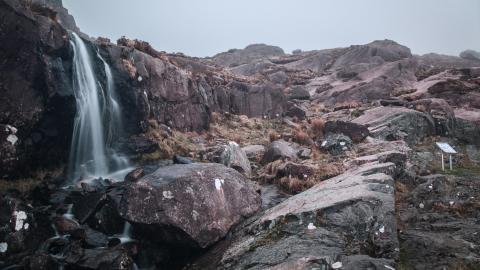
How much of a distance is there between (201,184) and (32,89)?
7.99m

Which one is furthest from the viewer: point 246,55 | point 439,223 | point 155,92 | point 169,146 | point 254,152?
point 246,55

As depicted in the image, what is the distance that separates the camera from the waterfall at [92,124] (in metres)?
15.6

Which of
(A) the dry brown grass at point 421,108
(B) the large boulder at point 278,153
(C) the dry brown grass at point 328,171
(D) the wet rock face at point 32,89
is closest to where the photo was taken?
(D) the wet rock face at point 32,89

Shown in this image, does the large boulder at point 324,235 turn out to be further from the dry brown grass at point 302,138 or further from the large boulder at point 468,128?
the large boulder at point 468,128

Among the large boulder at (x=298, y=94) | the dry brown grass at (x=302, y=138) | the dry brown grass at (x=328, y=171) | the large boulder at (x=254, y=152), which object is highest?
the large boulder at (x=298, y=94)

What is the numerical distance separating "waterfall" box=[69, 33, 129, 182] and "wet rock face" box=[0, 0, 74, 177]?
65 cm

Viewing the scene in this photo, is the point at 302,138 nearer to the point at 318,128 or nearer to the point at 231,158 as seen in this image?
→ the point at 318,128

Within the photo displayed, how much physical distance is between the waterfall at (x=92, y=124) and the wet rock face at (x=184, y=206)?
553 cm

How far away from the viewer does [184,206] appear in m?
10.1

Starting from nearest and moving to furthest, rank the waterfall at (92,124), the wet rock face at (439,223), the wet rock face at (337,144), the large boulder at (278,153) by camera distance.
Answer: the wet rock face at (439,223)
the waterfall at (92,124)
the large boulder at (278,153)
the wet rock face at (337,144)

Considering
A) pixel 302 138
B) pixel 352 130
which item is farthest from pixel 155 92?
pixel 352 130

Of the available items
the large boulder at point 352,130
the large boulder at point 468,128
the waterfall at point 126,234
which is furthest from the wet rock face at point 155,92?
the large boulder at point 468,128

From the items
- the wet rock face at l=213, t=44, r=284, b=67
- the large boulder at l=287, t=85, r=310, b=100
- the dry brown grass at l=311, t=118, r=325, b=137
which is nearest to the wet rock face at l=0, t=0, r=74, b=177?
the dry brown grass at l=311, t=118, r=325, b=137

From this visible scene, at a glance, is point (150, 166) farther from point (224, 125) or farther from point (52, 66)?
point (224, 125)
